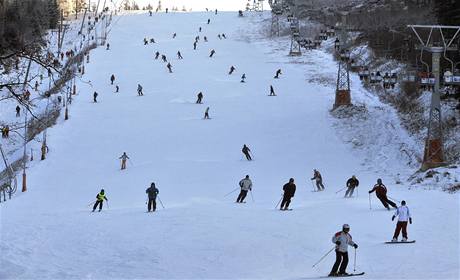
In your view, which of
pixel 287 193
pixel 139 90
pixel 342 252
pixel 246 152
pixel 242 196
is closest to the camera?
pixel 342 252

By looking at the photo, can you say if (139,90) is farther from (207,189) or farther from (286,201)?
(286,201)

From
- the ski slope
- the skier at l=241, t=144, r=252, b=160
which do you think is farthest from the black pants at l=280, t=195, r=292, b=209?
the skier at l=241, t=144, r=252, b=160

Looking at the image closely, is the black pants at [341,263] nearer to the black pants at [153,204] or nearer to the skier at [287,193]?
the skier at [287,193]

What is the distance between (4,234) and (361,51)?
51356 millimetres

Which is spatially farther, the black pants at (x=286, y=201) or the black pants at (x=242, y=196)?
the black pants at (x=242, y=196)

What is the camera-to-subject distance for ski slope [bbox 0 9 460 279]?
15.7 meters

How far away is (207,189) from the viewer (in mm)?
28766

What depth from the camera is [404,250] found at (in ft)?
52.1

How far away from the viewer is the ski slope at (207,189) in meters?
15.7

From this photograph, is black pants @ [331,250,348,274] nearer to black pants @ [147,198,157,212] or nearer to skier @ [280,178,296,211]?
skier @ [280,178,296,211]

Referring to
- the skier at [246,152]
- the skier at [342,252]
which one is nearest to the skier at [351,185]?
the skier at [246,152]

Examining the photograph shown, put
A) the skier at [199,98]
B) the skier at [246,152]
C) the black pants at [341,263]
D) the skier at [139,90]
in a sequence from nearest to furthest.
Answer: the black pants at [341,263] → the skier at [246,152] → the skier at [199,98] → the skier at [139,90]

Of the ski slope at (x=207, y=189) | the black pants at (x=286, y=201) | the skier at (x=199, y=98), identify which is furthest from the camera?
the skier at (x=199, y=98)

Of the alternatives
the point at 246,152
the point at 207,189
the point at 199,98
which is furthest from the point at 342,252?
the point at 199,98
